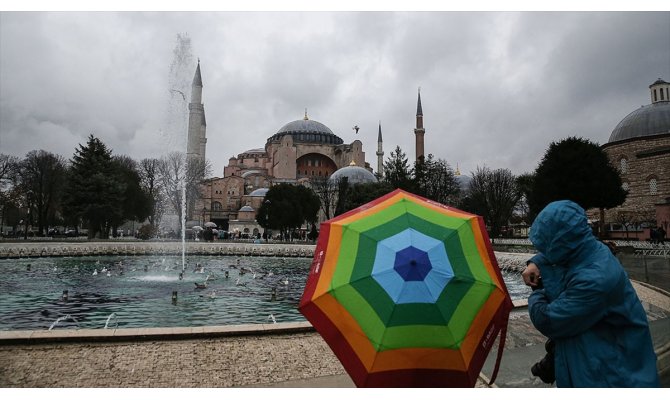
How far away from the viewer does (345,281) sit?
2342 mm

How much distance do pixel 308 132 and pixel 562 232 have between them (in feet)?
278

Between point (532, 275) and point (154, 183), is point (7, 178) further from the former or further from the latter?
point (532, 275)

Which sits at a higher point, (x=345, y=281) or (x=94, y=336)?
(x=345, y=281)

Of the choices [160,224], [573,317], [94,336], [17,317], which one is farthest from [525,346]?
[160,224]

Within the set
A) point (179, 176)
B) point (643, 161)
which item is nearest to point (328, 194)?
point (179, 176)

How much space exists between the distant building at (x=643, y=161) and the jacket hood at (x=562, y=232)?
133 feet

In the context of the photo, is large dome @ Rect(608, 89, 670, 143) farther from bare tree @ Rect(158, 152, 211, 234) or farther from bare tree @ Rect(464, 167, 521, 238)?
bare tree @ Rect(158, 152, 211, 234)

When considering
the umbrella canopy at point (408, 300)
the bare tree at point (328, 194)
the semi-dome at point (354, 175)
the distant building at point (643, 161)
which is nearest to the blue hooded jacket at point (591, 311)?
the umbrella canopy at point (408, 300)

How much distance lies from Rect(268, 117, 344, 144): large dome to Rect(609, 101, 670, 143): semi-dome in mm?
51549

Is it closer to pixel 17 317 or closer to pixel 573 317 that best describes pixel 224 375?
pixel 573 317

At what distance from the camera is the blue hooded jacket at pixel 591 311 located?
194cm

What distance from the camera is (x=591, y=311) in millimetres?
1941

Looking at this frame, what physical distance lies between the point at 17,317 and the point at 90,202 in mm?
33222

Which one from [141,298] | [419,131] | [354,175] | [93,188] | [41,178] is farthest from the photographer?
[419,131]
